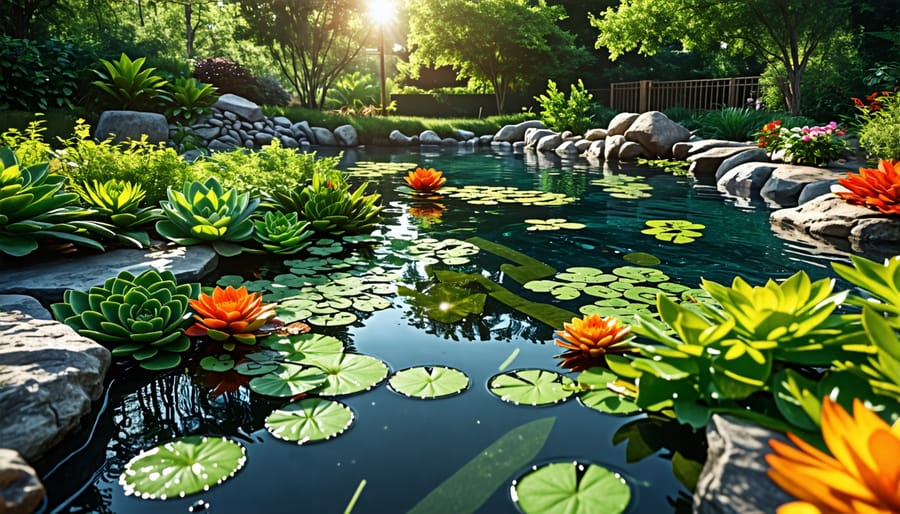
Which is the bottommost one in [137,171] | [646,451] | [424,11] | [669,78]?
[646,451]

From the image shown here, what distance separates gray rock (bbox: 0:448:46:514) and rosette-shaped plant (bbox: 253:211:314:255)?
2.63 metres

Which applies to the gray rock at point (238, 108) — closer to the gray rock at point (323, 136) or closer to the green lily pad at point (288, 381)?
the gray rock at point (323, 136)

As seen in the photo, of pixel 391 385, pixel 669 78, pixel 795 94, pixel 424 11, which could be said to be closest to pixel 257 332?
pixel 391 385

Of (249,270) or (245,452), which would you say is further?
(249,270)

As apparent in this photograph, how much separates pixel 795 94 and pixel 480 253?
1155 cm

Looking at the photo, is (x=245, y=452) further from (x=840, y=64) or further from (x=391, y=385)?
(x=840, y=64)

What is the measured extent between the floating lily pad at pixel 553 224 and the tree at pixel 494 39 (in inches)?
655

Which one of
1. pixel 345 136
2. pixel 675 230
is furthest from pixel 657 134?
pixel 345 136

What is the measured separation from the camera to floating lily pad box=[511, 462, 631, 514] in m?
1.59

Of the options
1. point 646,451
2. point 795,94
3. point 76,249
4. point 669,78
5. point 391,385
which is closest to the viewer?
point 646,451

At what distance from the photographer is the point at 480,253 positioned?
4480 mm

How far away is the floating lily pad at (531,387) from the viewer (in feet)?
7.28

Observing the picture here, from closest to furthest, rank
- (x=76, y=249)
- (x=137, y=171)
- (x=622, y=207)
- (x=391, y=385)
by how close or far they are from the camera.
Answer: (x=391, y=385) < (x=76, y=249) < (x=137, y=171) < (x=622, y=207)

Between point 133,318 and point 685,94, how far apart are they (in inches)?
725
